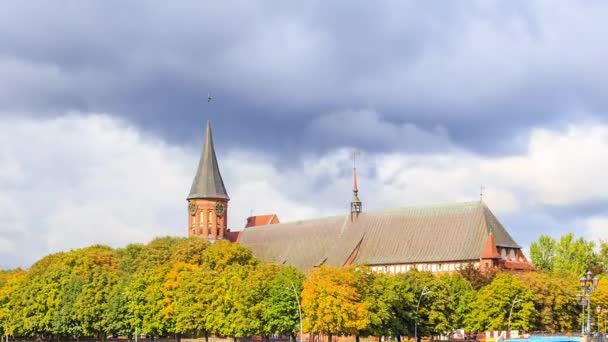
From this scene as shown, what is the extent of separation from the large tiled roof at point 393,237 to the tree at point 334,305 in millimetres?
59273

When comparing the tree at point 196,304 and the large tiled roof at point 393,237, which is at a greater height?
the large tiled roof at point 393,237

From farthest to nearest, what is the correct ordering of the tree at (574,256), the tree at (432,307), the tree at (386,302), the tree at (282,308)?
the tree at (574,256) < the tree at (432,307) < the tree at (282,308) < the tree at (386,302)

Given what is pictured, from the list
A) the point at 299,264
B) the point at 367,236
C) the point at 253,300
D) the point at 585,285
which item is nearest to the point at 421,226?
the point at 367,236

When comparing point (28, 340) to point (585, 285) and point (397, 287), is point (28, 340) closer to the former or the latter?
point (397, 287)

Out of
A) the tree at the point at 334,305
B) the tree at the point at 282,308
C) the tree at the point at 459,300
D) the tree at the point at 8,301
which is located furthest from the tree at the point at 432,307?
the tree at the point at 8,301

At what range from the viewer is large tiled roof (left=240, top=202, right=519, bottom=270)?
156125 mm

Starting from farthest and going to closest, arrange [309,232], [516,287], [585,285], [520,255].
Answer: [309,232]
[520,255]
[516,287]
[585,285]

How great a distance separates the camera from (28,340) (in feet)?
461

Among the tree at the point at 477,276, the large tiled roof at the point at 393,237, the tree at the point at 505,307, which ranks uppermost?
the large tiled roof at the point at 393,237

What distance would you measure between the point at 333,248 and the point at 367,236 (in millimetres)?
7137

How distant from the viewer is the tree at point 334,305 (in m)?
94.6

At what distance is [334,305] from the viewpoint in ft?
310

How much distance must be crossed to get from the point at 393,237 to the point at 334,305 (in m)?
74.7

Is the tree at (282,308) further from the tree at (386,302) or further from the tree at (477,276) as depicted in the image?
the tree at (477,276)
